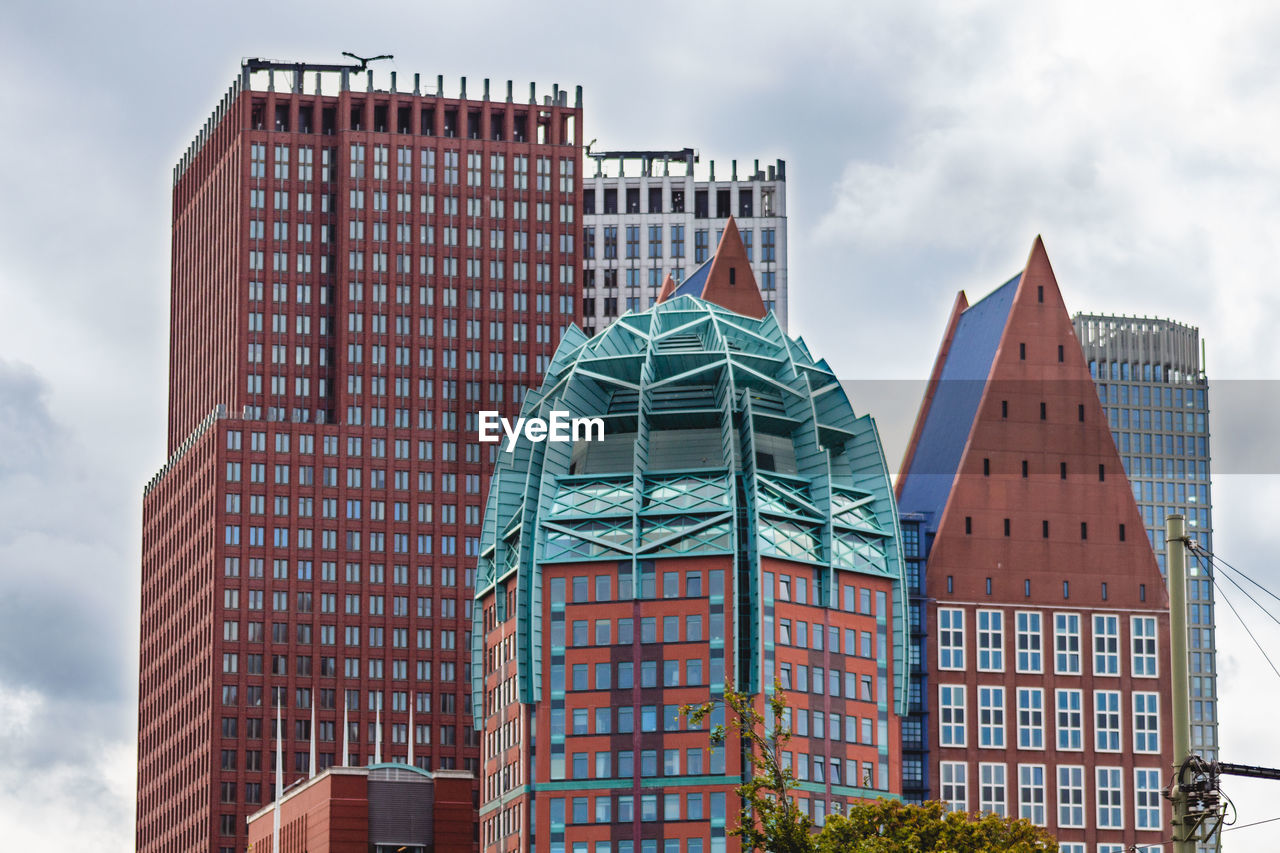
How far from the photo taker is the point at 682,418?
603 ft

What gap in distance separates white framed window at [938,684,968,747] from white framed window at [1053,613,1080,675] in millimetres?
8537

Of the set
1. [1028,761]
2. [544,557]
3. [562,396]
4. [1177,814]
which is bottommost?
[1177,814]

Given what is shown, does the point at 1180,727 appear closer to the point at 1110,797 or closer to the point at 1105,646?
the point at 1110,797

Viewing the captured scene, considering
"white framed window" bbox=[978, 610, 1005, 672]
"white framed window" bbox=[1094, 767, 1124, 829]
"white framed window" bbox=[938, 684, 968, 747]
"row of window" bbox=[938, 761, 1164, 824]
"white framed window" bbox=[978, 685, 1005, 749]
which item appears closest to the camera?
"row of window" bbox=[938, 761, 1164, 824]

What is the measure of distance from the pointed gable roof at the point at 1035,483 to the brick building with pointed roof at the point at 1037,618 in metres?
0.11

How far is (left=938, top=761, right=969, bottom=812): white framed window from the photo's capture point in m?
188

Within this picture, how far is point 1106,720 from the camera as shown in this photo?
632 feet

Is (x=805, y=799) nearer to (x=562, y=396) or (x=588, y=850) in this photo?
(x=588, y=850)

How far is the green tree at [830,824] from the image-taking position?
74938mm

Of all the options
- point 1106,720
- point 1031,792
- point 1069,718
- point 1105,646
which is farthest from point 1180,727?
point 1105,646

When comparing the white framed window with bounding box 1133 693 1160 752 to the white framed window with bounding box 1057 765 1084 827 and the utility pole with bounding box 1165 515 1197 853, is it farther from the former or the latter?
the utility pole with bounding box 1165 515 1197 853

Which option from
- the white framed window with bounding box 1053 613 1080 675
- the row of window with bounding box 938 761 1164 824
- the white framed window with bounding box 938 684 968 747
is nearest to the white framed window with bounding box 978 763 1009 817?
the row of window with bounding box 938 761 1164 824

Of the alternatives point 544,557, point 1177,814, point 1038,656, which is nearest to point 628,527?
point 544,557

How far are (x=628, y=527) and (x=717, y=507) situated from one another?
6667mm
